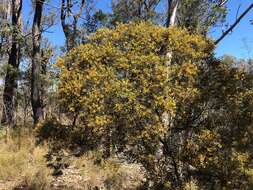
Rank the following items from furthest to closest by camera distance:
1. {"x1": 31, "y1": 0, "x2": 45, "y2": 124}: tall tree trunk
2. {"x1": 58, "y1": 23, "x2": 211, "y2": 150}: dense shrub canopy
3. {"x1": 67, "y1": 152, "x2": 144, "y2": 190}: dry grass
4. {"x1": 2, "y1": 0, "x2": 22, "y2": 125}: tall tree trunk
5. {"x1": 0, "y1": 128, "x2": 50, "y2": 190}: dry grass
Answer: {"x1": 2, "y1": 0, "x2": 22, "y2": 125}: tall tree trunk → {"x1": 31, "y1": 0, "x2": 45, "y2": 124}: tall tree trunk → {"x1": 67, "y1": 152, "x2": 144, "y2": 190}: dry grass → {"x1": 0, "y1": 128, "x2": 50, "y2": 190}: dry grass → {"x1": 58, "y1": 23, "x2": 211, "y2": 150}: dense shrub canopy

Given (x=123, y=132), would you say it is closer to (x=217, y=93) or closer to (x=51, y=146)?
(x=217, y=93)

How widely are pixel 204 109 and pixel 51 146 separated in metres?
Result: 5.74

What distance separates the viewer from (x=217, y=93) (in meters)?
9.34

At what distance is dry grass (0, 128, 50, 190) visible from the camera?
11844 millimetres

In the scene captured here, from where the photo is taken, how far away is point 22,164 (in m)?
12.7

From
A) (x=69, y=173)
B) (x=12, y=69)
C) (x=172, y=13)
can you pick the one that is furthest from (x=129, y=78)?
(x=12, y=69)

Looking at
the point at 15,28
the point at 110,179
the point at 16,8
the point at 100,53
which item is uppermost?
the point at 16,8

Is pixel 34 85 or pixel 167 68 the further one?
pixel 34 85

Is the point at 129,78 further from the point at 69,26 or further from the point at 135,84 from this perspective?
the point at 69,26

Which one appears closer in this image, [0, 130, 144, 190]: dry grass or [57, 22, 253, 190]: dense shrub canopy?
[57, 22, 253, 190]: dense shrub canopy

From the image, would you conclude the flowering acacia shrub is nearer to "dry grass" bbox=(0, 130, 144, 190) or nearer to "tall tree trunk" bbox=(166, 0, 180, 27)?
"tall tree trunk" bbox=(166, 0, 180, 27)

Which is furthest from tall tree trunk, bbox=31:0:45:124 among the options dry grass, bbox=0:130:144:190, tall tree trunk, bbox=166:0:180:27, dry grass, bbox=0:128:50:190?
tall tree trunk, bbox=166:0:180:27

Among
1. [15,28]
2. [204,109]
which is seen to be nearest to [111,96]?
[204,109]

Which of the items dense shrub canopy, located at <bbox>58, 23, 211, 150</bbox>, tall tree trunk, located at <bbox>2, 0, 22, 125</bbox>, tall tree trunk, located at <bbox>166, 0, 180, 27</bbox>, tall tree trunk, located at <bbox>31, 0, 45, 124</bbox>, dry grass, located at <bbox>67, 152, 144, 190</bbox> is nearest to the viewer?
dense shrub canopy, located at <bbox>58, 23, 211, 150</bbox>
